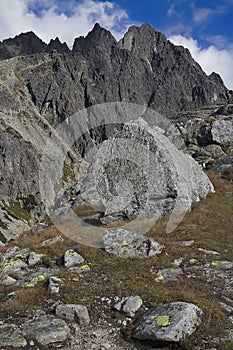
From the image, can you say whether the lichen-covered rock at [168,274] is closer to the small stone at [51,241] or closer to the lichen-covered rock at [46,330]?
the lichen-covered rock at [46,330]

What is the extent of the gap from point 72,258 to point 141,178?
9.08 metres

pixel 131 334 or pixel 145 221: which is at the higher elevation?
pixel 145 221

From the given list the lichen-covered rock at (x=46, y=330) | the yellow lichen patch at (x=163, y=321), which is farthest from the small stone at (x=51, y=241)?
the yellow lichen patch at (x=163, y=321)

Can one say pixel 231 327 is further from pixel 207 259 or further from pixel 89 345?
pixel 207 259

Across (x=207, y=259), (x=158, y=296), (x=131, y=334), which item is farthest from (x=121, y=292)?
(x=207, y=259)

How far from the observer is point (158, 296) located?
12.7 m

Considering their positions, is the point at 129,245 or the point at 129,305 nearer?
the point at 129,305

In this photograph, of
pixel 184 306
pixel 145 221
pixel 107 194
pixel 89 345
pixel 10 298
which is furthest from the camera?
pixel 107 194

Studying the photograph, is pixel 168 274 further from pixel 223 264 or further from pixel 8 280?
pixel 8 280

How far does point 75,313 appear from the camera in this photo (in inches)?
456

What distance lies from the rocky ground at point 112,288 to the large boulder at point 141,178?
2.43 m

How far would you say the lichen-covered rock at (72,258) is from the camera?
1653 cm

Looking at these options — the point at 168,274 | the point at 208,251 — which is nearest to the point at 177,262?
the point at 168,274

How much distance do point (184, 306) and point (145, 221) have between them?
38.7 feet
